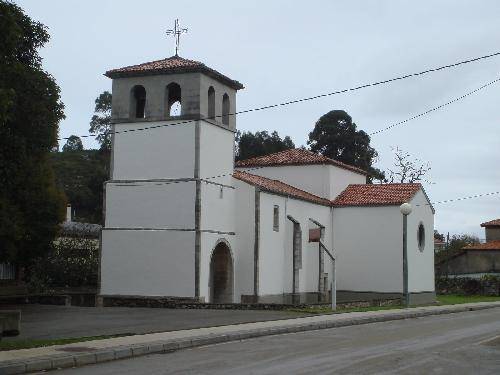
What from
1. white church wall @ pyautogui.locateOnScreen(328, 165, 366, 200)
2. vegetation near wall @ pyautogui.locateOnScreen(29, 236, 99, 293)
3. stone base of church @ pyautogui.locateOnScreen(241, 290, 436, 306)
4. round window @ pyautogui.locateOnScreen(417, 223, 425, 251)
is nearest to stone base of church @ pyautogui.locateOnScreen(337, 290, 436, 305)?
stone base of church @ pyautogui.locateOnScreen(241, 290, 436, 306)

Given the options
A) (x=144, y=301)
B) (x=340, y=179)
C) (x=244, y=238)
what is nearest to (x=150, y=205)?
(x=144, y=301)

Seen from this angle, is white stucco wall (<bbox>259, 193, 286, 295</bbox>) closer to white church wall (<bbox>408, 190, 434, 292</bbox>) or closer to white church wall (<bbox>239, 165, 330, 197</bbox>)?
white church wall (<bbox>239, 165, 330, 197</bbox>)

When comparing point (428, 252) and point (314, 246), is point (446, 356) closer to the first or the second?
point (314, 246)

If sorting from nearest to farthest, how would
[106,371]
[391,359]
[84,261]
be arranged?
[106,371]
[391,359]
[84,261]

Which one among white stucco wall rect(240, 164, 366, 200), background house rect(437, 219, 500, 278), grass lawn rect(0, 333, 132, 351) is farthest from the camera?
background house rect(437, 219, 500, 278)

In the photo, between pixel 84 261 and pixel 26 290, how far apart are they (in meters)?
4.46

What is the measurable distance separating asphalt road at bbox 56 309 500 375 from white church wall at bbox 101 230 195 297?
39.8 ft

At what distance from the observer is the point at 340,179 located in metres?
42.8

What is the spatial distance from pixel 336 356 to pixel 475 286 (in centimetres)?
4049

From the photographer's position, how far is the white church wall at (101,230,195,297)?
30344 mm

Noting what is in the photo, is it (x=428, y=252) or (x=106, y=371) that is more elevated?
(x=428, y=252)

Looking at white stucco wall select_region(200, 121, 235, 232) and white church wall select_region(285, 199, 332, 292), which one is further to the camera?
white church wall select_region(285, 199, 332, 292)

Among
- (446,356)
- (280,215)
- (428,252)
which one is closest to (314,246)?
(280,215)

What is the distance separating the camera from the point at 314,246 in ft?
126
